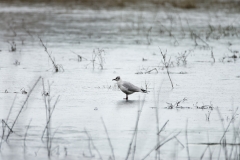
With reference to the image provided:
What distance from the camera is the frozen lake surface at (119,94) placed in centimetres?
666

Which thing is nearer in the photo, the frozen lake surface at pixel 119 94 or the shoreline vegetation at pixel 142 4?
the frozen lake surface at pixel 119 94

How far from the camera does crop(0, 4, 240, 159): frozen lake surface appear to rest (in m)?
6.66

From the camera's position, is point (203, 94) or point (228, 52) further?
point (228, 52)

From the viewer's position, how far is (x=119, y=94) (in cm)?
1006

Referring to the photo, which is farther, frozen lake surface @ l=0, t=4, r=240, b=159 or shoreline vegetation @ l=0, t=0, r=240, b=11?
shoreline vegetation @ l=0, t=0, r=240, b=11

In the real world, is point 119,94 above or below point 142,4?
below

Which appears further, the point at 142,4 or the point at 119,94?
the point at 142,4

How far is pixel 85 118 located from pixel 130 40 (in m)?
10.8

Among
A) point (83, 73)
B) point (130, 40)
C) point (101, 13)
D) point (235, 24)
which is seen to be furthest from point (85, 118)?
point (101, 13)

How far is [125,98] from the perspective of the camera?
9.62 m

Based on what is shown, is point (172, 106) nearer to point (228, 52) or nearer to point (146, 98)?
point (146, 98)

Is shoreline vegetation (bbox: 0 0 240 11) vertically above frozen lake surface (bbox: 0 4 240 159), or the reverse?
shoreline vegetation (bbox: 0 0 240 11)

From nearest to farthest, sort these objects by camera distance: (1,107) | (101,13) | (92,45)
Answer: (1,107) → (92,45) → (101,13)

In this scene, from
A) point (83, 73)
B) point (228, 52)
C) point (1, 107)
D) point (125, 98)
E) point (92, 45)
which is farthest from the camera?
point (92, 45)
